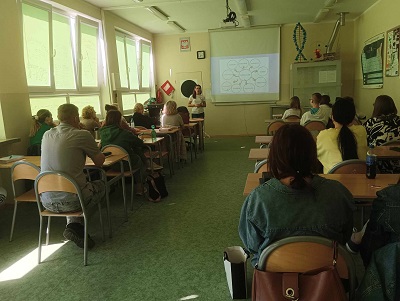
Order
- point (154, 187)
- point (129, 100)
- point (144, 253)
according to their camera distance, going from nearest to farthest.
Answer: point (144, 253)
point (154, 187)
point (129, 100)

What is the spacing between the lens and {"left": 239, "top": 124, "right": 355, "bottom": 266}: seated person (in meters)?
1.28

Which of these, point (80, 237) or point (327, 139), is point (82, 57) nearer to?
point (80, 237)

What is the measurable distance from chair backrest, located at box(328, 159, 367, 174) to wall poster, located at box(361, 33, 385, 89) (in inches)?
188

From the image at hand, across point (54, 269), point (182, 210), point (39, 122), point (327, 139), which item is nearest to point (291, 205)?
point (327, 139)

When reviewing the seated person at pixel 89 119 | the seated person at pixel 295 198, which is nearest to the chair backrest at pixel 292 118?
the seated person at pixel 89 119

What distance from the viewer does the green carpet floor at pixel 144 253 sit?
2234mm

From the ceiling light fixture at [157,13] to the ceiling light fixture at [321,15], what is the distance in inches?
131

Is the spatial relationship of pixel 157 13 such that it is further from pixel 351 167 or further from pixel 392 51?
pixel 351 167

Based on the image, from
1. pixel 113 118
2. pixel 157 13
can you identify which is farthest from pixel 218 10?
pixel 113 118

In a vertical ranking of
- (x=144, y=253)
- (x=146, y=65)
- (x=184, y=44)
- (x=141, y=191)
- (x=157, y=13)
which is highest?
(x=157, y=13)

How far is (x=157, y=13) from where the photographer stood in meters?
6.48

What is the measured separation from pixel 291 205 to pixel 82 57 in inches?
217

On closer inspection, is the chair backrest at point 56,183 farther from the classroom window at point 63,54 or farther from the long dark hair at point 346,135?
the classroom window at point 63,54

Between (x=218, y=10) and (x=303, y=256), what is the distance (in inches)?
248
